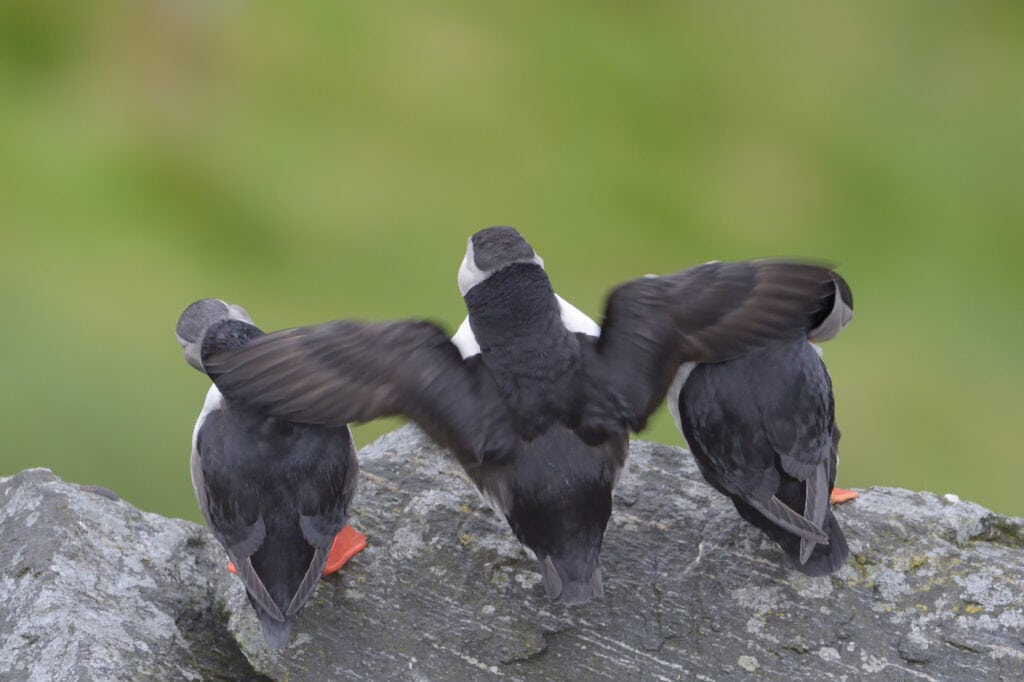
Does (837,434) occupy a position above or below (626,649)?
above

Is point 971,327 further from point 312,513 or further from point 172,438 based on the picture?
point 312,513

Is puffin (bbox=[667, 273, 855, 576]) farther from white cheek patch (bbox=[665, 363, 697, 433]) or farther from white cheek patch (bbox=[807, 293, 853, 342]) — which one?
white cheek patch (bbox=[807, 293, 853, 342])

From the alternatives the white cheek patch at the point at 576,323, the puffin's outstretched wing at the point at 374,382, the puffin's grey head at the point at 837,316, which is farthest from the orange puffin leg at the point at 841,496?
the puffin's outstretched wing at the point at 374,382

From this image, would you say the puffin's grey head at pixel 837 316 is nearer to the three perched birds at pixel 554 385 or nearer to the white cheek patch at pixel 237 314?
the three perched birds at pixel 554 385

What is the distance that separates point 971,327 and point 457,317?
3.20 metres

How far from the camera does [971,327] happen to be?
827 cm

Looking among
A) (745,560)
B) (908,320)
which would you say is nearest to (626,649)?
(745,560)

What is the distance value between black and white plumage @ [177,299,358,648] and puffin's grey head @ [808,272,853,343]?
1.60 m

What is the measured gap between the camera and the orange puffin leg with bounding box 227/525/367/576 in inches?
164

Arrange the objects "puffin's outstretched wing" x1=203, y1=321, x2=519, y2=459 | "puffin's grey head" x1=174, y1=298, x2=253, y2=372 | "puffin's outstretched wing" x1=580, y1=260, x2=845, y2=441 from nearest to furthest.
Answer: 1. "puffin's outstretched wing" x1=203, y1=321, x2=519, y2=459
2. "puffin's outstretched wing" x1=580, y1=260, x2=845, y2=441
3. "puffin's grey head" x1=174, y1=298, x2=253, y2=372

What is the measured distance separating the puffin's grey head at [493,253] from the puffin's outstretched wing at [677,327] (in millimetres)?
302

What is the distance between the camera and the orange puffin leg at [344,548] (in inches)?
164

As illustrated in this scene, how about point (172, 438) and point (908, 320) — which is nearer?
point (172, 438)

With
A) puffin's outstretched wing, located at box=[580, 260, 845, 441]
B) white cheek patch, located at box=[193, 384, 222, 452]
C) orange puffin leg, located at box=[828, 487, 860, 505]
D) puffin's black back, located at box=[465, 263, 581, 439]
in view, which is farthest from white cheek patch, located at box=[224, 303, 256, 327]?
orange puffin leg, located at box=[828, 487, 860, 505]
